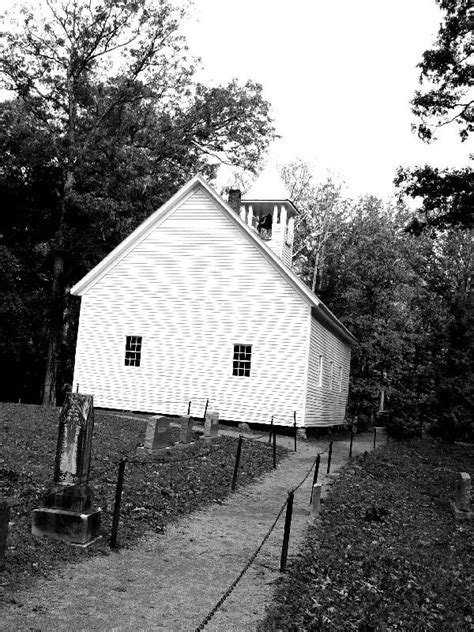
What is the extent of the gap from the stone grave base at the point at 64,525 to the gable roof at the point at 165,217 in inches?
614

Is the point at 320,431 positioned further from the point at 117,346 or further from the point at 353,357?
the point at 353,357

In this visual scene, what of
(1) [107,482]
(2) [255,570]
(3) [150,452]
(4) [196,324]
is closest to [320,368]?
(4) [196,324]

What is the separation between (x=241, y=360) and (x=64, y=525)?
16112mm

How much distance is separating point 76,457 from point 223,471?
5892mm

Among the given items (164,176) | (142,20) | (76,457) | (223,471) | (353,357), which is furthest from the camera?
(353,357)

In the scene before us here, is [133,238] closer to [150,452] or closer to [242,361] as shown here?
[242,361]

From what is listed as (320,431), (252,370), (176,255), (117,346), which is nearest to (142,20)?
(176,255)

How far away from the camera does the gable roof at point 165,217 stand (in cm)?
2278

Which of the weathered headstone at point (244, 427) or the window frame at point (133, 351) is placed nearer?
the weathered headstone at point (244, 427)

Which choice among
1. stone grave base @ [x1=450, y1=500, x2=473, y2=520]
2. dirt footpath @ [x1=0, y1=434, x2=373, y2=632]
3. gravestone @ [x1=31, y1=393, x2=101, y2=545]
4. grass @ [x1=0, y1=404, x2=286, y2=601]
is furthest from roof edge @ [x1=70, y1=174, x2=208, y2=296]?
gravestone @ [x1=31, y1=393, x2=101, y2=545]

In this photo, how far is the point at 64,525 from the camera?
761 centimetres

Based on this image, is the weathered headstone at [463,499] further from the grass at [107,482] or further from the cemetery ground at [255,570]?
the grass at [107,482]

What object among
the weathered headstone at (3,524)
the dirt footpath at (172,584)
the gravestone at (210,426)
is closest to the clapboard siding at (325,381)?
the gravestone at (210,426)

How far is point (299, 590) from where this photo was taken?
693cm
